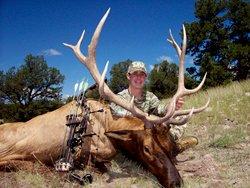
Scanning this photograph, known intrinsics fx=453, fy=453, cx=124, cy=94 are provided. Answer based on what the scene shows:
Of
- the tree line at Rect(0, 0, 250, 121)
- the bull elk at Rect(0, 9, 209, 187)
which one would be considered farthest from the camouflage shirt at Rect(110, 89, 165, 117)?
the tree line at Rect(0, 0, 250, 121)

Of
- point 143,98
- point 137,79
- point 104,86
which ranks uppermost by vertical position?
point 137,79

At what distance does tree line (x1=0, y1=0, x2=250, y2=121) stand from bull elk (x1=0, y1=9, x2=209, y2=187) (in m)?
20.6

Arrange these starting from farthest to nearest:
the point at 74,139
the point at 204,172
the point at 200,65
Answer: the point at 200,65 → the point at 204,172 → the point at 74,139

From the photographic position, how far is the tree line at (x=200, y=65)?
105ft

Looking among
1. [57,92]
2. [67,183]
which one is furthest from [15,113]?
[67,183]

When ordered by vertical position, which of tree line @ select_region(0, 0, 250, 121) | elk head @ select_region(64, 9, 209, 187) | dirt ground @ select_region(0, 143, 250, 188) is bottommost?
dirt ground @ select_region(0, 143, 250, 188)

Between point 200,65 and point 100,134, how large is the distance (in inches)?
1071

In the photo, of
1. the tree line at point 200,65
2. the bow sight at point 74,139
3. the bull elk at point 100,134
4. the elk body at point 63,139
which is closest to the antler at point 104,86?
the bull elk at point 100,134

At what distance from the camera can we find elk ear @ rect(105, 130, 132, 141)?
221 inches

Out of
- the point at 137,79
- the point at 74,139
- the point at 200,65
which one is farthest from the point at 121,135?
the point at 200,65

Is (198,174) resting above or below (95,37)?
below

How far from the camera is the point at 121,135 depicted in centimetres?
566

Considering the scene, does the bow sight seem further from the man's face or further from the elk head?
the man's face

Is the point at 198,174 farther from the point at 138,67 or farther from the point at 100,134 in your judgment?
the point at 138,67
